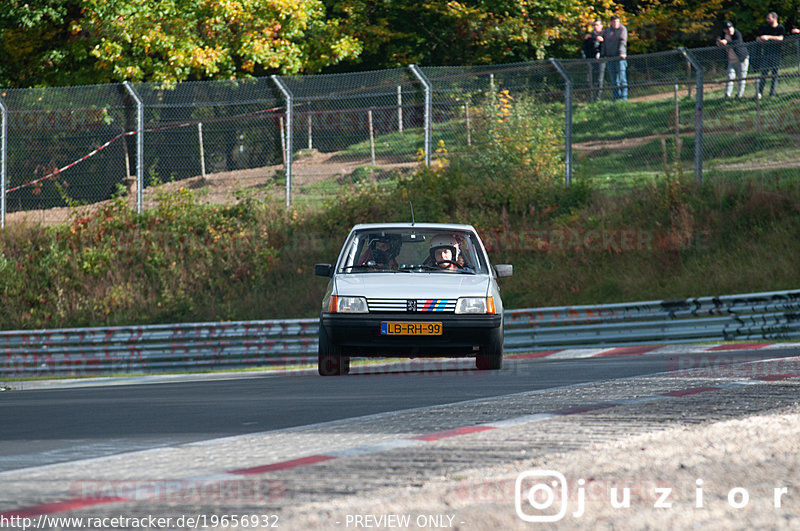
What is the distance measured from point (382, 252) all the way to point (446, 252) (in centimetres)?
71

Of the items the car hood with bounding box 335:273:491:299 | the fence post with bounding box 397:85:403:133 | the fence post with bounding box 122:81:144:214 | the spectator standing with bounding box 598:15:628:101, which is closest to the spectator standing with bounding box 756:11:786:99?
the spectator standing with bounding box 598:15:628:101

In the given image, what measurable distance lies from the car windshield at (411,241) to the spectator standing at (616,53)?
403 inches

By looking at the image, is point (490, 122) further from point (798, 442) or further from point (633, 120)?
point (798, 442)

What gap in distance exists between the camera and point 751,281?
1848cm

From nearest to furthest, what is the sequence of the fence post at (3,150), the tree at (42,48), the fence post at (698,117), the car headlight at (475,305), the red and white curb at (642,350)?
the car headlight at (475,305), the red and white curb at (642,350), the fence post at (698,117), the fence post at (3,150), the tree at (42,48)

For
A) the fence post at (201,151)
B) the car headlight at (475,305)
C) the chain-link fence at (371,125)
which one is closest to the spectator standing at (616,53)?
the chain-link fence at (371,125)

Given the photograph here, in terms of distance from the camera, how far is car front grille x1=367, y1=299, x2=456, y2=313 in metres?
10.8

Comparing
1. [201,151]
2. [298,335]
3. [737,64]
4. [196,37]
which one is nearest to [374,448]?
[298,335]

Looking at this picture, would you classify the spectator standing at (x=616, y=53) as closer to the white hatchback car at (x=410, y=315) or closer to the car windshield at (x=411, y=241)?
the car windshield at (x=411, y=241)

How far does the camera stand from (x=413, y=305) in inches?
423

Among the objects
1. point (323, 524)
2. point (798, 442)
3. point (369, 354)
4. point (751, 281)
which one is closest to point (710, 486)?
point (798, 442)

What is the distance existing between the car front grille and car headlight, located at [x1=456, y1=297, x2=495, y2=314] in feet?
0.24

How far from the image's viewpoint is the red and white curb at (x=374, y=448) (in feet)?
14.9

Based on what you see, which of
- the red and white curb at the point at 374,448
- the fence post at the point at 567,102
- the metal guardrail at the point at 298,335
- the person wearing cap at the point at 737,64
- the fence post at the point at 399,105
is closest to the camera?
the red and white curb at the point at 374,448
